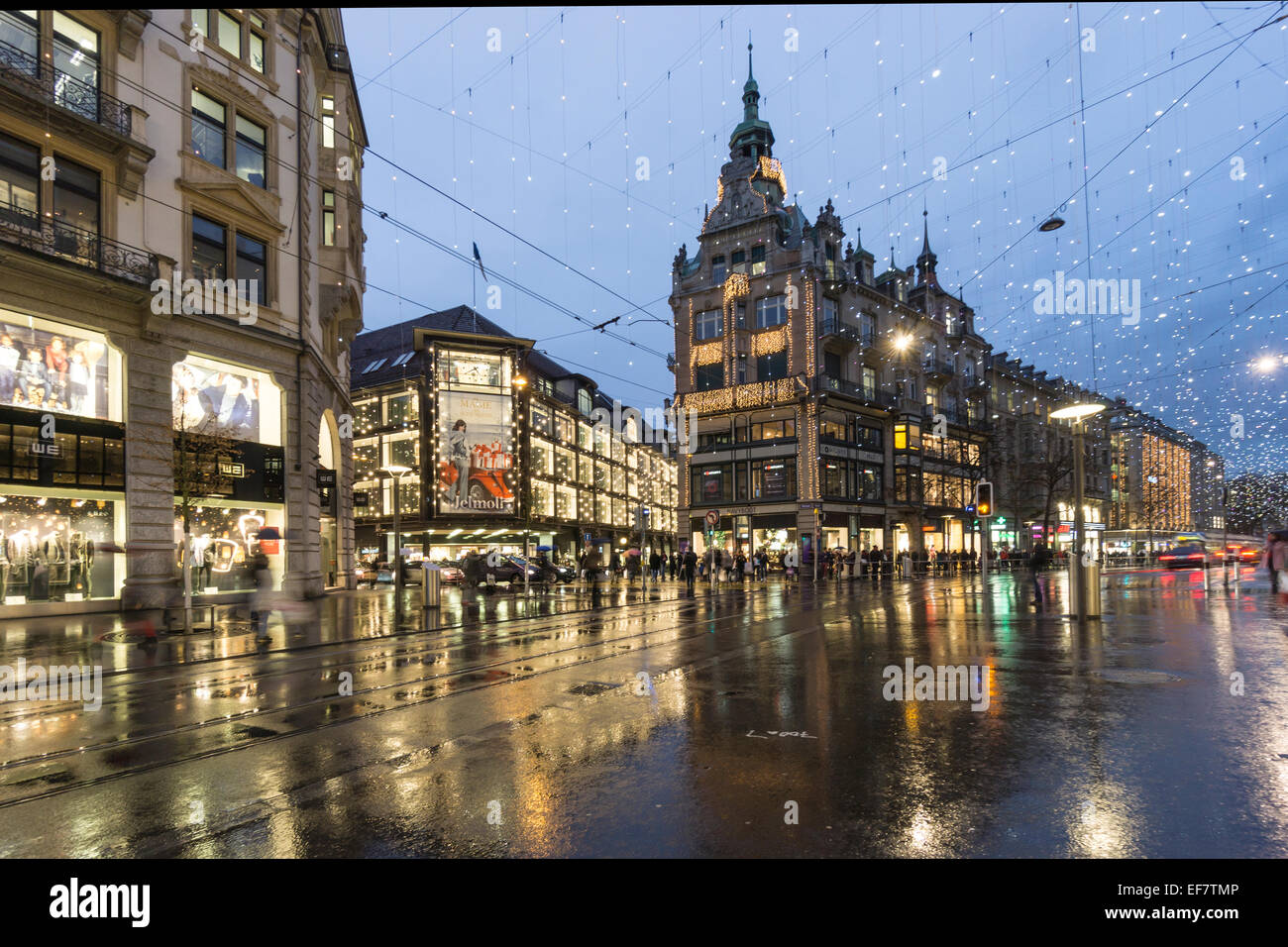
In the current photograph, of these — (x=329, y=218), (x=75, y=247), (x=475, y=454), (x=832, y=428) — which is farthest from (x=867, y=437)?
(x=75, y=247)

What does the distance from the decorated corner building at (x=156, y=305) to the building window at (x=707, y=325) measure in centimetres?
2788

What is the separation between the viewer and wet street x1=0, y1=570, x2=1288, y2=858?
163 inches

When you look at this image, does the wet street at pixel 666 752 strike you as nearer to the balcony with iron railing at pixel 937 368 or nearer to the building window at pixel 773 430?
the building window at pixel 773 430

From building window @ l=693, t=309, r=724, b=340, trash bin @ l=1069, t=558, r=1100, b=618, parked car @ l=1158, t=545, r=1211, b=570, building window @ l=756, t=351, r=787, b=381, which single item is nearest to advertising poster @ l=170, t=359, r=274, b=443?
trash bin @ l=1069, t=558, r=1100, b=618

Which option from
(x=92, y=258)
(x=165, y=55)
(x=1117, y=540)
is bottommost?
(x=1117, y=540)

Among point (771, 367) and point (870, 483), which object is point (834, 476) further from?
point (771, 367)

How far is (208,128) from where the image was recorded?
21156mm

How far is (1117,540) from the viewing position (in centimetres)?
7325

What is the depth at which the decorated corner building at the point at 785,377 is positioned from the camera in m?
44.7

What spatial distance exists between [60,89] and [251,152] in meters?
5.25

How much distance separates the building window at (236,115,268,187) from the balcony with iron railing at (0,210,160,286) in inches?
182
